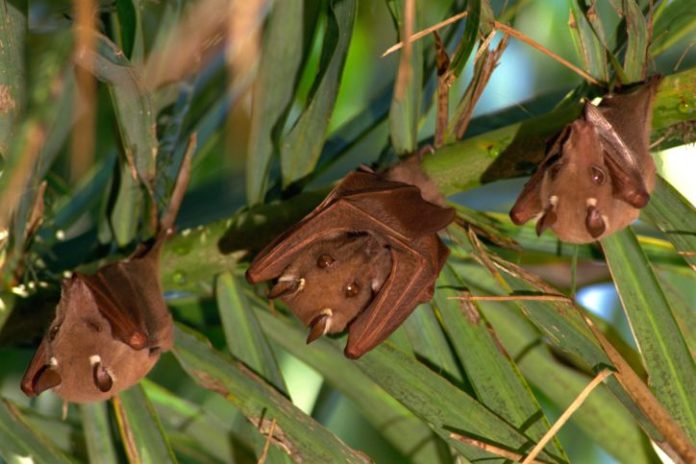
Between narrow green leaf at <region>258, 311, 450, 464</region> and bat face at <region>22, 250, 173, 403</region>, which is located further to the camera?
narrow green leaf at <region>258, 311, 450, 464</region>

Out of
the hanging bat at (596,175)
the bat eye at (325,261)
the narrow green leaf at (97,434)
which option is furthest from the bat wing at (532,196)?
the narrow green leaf at (97,434)

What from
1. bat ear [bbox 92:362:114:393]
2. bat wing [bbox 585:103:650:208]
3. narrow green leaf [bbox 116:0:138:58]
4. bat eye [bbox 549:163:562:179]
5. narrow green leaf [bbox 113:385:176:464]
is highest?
bat wing [bbox 585:103:650:208]

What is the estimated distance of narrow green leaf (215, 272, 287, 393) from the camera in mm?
680

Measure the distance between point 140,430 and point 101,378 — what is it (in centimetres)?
8

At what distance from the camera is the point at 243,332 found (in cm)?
69

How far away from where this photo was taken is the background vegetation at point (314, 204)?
0.59m

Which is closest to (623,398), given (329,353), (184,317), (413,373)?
(413,373)

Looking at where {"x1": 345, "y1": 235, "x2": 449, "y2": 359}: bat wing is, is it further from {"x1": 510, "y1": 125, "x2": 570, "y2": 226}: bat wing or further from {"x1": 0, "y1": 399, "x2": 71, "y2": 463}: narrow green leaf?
{"x1": 0, "y1": 399, "x2": 71, "y2": 463}: narrow green leaf

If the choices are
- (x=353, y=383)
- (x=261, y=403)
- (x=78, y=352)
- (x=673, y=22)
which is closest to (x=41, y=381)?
(x=78, y=352)

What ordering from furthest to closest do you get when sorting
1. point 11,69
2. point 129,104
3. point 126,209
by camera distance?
1. point 126,209
2. point 129,104
3. point 11,69

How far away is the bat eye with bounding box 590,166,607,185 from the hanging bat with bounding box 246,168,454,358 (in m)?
0.08

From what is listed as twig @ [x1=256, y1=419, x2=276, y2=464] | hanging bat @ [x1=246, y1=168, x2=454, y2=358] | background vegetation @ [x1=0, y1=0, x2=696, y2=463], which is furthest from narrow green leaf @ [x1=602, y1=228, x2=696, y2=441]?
twig @ [x1=256, y1=419, x2=276, y2=464]

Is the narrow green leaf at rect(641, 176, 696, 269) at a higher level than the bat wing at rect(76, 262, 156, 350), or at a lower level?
higher

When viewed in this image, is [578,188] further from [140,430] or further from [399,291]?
[140,430]
